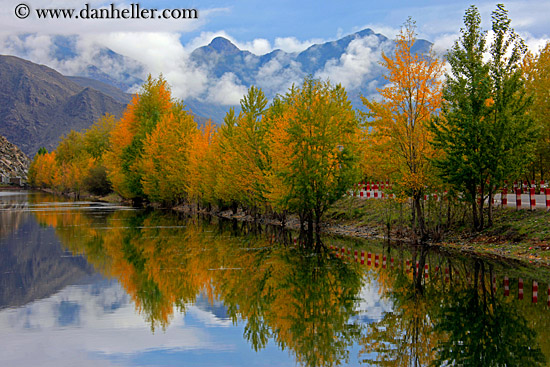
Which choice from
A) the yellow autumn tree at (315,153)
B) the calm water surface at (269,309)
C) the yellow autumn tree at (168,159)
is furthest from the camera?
the yellow autumn tree at (168,159)

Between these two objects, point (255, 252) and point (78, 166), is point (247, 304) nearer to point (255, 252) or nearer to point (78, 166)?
point (255, 252)

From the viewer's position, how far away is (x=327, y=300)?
17.1m

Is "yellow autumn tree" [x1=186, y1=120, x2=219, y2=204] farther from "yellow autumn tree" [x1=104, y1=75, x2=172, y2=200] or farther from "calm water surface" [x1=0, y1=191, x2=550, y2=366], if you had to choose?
"calm water surface" [x1=0, y1=191, x2=550, y2=366]

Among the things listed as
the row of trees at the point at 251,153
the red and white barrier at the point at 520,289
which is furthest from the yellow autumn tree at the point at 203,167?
the red and white barrier at the point at 520,289

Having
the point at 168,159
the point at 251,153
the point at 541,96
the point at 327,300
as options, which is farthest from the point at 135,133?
the point at 327,300

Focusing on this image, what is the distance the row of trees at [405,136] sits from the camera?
27.3 metres

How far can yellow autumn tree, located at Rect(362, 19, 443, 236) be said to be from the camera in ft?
96.8

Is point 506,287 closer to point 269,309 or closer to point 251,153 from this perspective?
point 269,309

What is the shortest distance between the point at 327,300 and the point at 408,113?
1514 cm

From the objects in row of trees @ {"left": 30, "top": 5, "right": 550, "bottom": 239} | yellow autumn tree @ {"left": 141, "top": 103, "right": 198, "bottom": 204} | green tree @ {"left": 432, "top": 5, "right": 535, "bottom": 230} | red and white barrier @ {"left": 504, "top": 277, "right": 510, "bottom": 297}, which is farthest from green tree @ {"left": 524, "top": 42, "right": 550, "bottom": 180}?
yellow autumn tree @ {"left": 141, "top": 103, "right": 198, "bottom": 204}

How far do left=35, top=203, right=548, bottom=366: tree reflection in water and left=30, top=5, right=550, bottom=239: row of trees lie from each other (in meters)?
4.42

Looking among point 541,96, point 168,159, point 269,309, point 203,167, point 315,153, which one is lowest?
point 269,309

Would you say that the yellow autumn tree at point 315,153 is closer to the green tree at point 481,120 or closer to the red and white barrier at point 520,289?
the green tree at point 481,120

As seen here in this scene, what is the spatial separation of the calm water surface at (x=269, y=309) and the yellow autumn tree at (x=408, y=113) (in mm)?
3847
